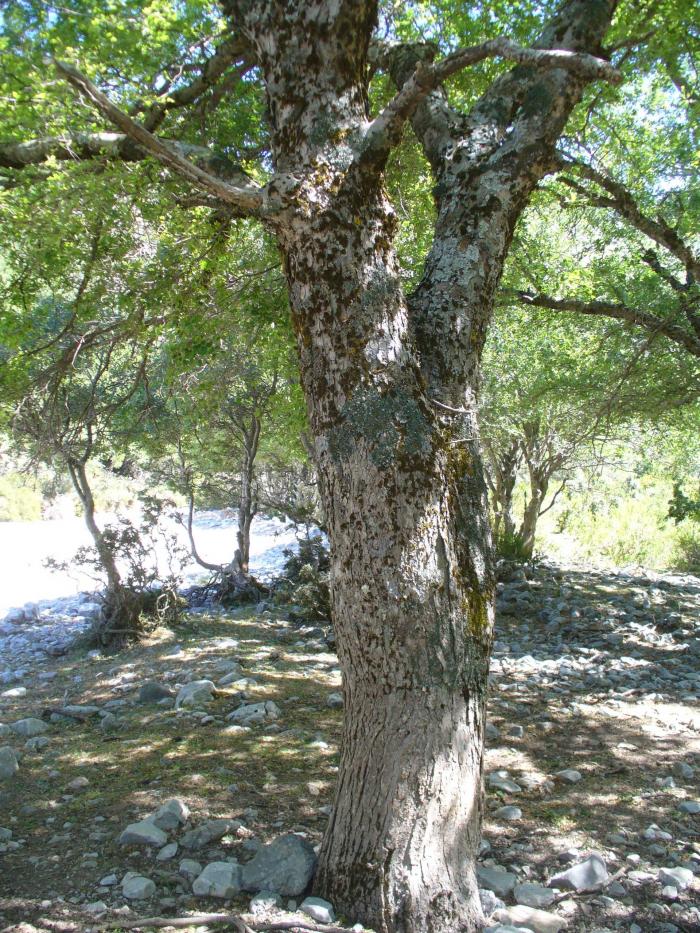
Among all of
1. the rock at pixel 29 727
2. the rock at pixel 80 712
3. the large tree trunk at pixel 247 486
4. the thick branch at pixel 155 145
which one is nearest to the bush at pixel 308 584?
the large tree trunk at pixel 247 486

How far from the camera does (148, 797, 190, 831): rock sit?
352 cm

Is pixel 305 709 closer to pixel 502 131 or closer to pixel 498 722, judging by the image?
pixel 498 722

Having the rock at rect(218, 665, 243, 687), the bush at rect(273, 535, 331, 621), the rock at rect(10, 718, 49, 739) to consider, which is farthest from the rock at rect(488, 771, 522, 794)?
the bush at rect(273, 535, 331, 621)

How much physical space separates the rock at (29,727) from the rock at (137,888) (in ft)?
9.24

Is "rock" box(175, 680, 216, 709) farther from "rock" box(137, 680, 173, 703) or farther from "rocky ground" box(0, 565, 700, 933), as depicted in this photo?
"rock" box(137, 680, 173, 703)

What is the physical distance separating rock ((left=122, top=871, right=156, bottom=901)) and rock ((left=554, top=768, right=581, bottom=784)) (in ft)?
8.82

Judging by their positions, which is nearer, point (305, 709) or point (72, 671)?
point (305, 709)

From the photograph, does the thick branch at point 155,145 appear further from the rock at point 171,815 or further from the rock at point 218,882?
the rock at point 171,815

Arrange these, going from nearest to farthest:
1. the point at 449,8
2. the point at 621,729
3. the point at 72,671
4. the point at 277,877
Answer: the point at 277,877, the point at 621,729, the point at 449,8, the point at 72,671

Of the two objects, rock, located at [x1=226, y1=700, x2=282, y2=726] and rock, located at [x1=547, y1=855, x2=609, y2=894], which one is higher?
rock, located at [x1=226, y1=700, x2=282, y2=726]

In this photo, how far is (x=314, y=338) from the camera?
2.82 meters

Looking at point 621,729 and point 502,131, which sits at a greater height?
point 502,131

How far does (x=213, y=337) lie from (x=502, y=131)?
3216 millimetres

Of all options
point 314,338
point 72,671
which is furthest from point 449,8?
point 72,671
